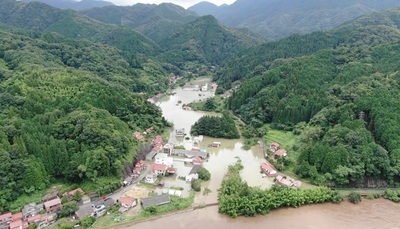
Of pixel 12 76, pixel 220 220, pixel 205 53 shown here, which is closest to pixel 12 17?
pixel 205 53

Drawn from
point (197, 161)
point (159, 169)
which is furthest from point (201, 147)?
point (159, 169)

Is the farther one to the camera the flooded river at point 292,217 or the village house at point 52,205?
the village house at point 52,205

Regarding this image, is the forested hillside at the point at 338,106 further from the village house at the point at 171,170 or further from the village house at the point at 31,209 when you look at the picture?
the village house at the point at 31,209

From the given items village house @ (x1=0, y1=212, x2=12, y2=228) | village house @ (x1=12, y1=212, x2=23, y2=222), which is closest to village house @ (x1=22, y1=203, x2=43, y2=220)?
village house @ (x1=12, y1=212, x2=23, y2=222)

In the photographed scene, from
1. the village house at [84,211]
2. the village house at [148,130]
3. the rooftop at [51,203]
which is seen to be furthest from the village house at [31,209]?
the village house at [148,130]

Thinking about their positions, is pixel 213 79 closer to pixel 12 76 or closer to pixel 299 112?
pixel 299 112

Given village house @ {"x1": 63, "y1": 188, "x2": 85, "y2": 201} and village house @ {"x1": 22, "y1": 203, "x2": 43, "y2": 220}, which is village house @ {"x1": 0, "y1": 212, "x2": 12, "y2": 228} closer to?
village house @ {"x1": 22, "y1": 203, "x2": 43, "y2": 220}

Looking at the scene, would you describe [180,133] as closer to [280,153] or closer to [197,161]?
[197,161]
